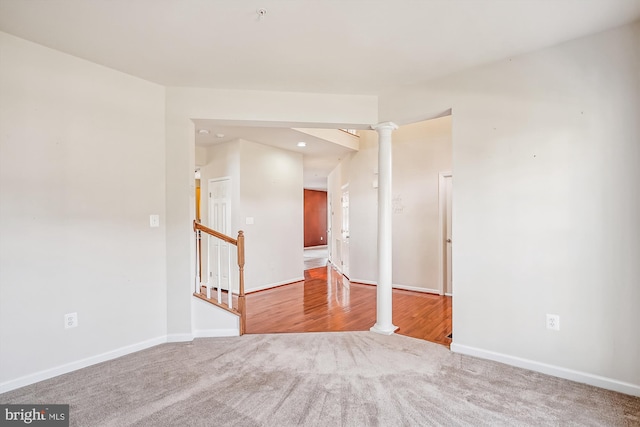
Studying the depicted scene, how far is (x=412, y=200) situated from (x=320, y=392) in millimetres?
3889

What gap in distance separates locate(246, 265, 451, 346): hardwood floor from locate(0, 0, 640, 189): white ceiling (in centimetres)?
264

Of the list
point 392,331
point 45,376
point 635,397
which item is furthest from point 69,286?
point 635,397

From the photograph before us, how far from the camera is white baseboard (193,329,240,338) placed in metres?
3.33

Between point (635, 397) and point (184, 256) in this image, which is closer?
point (635, 397)

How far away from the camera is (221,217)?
5613 mm

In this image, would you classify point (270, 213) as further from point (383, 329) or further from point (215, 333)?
point (383, 329)

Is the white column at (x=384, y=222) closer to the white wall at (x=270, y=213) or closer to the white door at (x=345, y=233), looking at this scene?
the white wall at (x=270, y=213)

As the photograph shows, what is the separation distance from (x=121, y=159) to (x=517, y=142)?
3502 millimetres

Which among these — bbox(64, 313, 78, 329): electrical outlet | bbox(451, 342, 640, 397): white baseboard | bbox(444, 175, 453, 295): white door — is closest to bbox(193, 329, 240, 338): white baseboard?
bbox(64, 313, 78, 329): electrical outlet

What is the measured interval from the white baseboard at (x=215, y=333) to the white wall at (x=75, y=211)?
0.36 m

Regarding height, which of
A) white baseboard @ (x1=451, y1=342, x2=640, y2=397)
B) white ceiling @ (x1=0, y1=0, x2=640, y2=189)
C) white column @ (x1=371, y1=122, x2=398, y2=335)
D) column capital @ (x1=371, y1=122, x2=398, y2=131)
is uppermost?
white ceiling @ (x1=0, y1=0, x2=640, y2=189)

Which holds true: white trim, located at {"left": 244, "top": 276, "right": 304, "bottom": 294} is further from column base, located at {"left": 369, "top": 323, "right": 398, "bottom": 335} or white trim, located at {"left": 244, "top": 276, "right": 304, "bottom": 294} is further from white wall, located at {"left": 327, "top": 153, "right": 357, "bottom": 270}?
column base, located at {"left": 369, "top": 323, "right": 398, "bottom": 335}

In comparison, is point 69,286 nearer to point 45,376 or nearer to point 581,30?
point 45,376

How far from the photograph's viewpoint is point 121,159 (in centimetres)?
297
